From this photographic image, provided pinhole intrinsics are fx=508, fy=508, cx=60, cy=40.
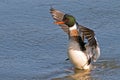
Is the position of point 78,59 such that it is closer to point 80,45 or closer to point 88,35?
point 80,45

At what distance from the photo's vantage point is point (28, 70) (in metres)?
7.62

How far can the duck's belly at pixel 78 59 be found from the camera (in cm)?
784

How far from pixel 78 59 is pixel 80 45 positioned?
222 millimetres

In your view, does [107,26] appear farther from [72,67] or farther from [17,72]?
[17,72]

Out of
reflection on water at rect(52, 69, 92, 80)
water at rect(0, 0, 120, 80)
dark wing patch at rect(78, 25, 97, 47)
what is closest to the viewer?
reflection on water at rect(52, 69, 92, 80)

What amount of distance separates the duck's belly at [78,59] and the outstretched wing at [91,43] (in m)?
0.12

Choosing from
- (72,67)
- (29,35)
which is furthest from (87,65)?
(29,35)

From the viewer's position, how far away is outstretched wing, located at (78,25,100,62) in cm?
777

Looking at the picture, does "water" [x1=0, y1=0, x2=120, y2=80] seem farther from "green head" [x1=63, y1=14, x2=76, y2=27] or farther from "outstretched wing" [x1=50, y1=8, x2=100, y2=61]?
"green head" [x1=63, y1=14, x2=76, y2=27]

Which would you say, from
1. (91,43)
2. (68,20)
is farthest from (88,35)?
(68,20)

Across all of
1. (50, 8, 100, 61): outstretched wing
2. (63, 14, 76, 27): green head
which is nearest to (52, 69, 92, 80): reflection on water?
(50, 8, 100, 61): outstretched wing

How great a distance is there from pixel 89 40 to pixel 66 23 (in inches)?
17.6

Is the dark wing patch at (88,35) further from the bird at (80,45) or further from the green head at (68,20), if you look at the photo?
the green head at (68,20)

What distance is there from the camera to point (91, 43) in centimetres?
786
